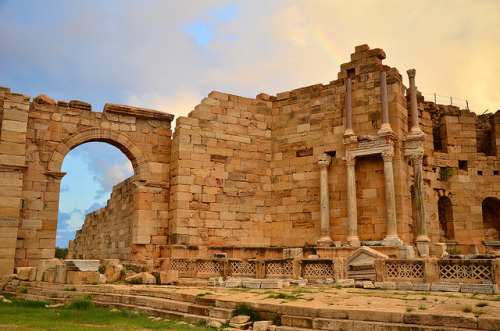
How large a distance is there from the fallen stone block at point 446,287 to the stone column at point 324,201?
6.05m

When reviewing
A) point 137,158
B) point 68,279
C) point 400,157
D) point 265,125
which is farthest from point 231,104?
point 68,279

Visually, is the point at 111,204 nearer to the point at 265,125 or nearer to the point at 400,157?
the point at 265,125

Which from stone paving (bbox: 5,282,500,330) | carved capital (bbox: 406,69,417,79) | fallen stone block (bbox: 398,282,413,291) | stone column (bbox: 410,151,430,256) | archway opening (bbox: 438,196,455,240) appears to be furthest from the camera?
archway opening (bbox: 438,196,455,240)

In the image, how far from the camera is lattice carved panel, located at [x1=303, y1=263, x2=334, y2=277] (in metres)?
10.8

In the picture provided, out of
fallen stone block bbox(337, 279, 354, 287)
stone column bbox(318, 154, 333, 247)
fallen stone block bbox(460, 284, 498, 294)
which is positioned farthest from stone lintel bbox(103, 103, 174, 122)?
fallen stone block bbox(460, 284, 498, 294)

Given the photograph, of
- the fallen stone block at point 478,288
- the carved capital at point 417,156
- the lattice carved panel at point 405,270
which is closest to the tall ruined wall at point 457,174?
the carved capital at point 417,156

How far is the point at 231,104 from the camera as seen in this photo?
17.0 m

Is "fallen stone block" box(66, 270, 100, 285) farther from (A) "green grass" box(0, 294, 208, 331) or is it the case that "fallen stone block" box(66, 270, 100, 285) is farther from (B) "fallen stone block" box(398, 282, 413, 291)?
(B) "fallen stone block" box(398, 282, 413, 291)

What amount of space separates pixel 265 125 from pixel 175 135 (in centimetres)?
342

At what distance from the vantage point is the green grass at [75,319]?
714 centimetres

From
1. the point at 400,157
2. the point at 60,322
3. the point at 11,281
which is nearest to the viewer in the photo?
the point at 60,322

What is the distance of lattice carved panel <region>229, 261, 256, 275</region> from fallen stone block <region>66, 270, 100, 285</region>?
3.35m

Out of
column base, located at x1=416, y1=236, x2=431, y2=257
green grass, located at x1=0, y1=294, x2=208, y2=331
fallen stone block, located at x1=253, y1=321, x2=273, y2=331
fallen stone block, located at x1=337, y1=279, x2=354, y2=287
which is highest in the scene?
column base, located at x1=416, y1=236, x2=431, y2=257

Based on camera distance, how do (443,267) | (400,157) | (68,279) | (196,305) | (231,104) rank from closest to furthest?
1. (196,305)
2. (443,267)
3. (68,279)
4. (400,157)
5. (231,104)
